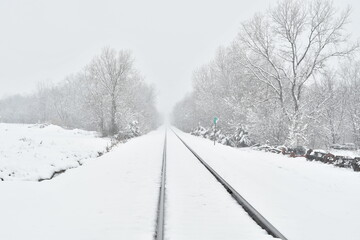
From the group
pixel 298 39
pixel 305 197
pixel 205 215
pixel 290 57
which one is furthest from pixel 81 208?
pixel 298 39

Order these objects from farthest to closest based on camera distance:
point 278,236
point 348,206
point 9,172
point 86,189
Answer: point 9,172, point 86,189, point 348,206, point 278,236

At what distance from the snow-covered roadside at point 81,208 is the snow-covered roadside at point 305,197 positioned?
2556 mm

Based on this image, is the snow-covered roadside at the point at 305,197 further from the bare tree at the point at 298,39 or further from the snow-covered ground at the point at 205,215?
the bare tree at the point at 298,39

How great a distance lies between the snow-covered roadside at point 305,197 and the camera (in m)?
4.87

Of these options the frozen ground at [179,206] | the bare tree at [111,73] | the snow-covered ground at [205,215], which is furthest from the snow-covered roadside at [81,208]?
the bare tree at [111,73]

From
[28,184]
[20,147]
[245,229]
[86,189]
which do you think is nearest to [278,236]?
Result: [245,229]

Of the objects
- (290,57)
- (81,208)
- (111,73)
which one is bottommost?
(81,208)

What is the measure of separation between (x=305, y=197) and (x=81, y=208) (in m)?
5.66

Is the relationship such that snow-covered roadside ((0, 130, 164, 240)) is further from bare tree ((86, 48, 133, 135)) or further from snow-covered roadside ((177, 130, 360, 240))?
bare tree ((86, 48, 133, 135))

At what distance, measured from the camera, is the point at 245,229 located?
464 centimetres

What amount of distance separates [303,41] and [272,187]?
16.7 m

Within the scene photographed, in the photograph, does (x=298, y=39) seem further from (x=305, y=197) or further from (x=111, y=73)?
(x=111, y=73)

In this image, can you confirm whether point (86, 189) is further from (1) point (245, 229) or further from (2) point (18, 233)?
(1) point (245, 229)

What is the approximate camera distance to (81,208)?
5988 millimetres
